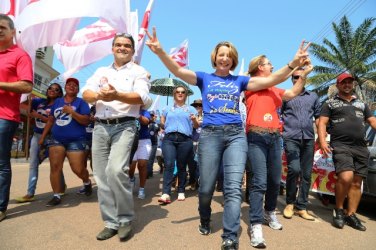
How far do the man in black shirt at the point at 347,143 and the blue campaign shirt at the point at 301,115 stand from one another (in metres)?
0.15

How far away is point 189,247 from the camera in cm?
317

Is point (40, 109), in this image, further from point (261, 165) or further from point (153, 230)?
point (261, 165)

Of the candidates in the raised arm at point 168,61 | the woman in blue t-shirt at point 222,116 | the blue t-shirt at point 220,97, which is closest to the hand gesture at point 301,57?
the woman in blue t-shirt at point 222,116

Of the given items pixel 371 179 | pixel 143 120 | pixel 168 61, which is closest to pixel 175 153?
pixel 143 120

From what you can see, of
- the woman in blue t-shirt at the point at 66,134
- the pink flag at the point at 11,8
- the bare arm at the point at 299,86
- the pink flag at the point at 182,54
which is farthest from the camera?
the pink flag at the point at 182,54

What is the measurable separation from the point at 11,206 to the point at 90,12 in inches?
120

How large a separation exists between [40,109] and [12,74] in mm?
1675

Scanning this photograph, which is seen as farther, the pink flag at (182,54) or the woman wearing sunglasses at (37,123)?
the pink flag at (182,54)

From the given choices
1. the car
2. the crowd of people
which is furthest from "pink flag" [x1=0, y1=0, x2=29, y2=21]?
the car

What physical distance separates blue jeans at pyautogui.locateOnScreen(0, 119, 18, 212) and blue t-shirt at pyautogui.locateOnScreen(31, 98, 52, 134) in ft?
4.84

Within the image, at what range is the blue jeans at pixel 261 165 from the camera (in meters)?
3.60

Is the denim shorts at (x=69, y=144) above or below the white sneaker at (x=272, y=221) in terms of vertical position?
above

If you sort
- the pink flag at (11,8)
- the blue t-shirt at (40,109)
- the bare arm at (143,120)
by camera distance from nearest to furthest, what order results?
the pink flag at (11,8) < the blue t-shirt at (40,109) < the bare arm at (143,120)

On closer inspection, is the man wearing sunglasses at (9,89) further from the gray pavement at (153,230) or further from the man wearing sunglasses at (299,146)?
the man wearing sunglasses at (299,146)
